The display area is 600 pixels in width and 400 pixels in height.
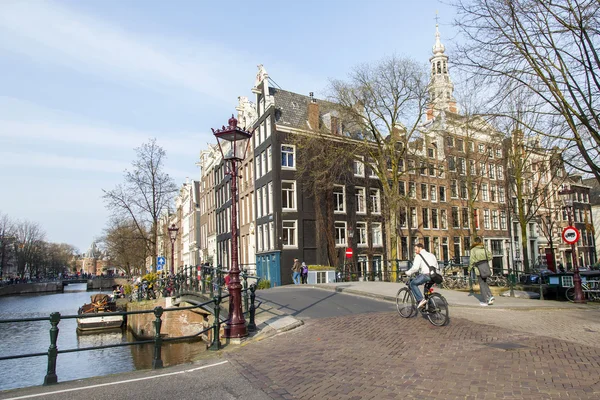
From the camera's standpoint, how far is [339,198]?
37875 mm

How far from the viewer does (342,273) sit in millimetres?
32125

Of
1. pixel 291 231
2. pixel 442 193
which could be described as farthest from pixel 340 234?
pixel 442 193

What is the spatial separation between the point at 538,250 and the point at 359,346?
5529 cm

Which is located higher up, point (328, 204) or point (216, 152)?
point (216, 152)

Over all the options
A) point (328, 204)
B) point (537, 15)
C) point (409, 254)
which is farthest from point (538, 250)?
point (537, 15)

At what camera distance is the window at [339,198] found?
3738 cm

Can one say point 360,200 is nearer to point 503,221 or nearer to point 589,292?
point 503,221

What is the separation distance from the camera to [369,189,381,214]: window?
40.0m

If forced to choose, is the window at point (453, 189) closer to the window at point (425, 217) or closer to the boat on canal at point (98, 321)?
the window at point (425, 217)

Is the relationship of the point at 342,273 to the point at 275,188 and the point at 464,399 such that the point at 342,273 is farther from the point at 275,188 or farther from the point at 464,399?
the point at 464,399

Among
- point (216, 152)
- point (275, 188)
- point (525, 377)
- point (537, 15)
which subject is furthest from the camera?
point (216, 152)

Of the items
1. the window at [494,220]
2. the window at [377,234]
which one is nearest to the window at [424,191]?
the window at [377,234]

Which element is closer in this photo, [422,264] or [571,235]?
[422,264]

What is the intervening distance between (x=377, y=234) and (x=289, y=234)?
29.7 feet
